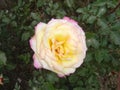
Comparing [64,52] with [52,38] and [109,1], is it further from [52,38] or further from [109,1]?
[109,1]

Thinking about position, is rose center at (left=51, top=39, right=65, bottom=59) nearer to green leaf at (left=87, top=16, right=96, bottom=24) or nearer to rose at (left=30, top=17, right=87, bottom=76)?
rose at (left=30, top=17, right=87, bottom=76)

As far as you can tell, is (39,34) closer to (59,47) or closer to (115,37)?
(59,47)

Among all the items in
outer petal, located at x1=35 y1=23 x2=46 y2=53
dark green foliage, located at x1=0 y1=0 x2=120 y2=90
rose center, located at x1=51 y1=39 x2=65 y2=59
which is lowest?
dark green foliage, located at x1=0 y1=0 x2=120 y2=90

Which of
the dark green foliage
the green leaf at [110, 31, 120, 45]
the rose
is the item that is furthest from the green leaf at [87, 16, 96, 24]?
the rose

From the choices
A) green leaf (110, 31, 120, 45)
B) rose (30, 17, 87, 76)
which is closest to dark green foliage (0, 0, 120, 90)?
green leaf (110, 31, 120, 45)

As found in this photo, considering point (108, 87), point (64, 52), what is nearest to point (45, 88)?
point (64, 52)

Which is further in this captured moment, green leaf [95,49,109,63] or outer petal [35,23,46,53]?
green leaf [95,49,109,63]

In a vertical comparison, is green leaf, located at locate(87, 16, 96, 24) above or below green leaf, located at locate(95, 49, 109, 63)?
above
